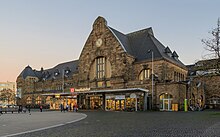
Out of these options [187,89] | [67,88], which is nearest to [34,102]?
[67,88]

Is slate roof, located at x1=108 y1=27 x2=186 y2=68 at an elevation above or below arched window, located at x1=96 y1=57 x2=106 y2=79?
above

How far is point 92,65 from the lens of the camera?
2227 inches

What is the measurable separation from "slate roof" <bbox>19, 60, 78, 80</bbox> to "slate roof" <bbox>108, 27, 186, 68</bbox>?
22.1 meters

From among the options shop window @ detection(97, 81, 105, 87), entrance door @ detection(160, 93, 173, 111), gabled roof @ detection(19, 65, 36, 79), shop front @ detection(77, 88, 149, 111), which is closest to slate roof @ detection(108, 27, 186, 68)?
entrance door @ detection(160, 93, 173, 111)

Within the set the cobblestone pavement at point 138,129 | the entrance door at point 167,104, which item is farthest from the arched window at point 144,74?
the cobblestone pavement at point 138,129

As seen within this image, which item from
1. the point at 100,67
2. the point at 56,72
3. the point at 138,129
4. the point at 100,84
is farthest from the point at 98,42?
the point at 138,129

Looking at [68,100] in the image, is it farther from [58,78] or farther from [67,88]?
[58,78]

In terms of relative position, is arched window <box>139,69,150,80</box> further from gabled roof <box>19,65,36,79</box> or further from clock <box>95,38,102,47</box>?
gabled roof <box>19,65,36,79</box>

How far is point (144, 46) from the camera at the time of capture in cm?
5312

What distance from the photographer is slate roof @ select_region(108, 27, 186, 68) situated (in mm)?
50000

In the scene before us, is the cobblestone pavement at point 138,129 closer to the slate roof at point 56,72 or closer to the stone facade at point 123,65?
the stone facade at point 123,65

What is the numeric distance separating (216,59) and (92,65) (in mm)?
32855

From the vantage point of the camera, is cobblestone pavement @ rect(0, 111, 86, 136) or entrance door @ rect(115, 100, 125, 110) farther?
entrance door @ rect(115, 100, 125, 110)

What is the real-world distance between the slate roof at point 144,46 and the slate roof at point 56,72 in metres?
22.1
